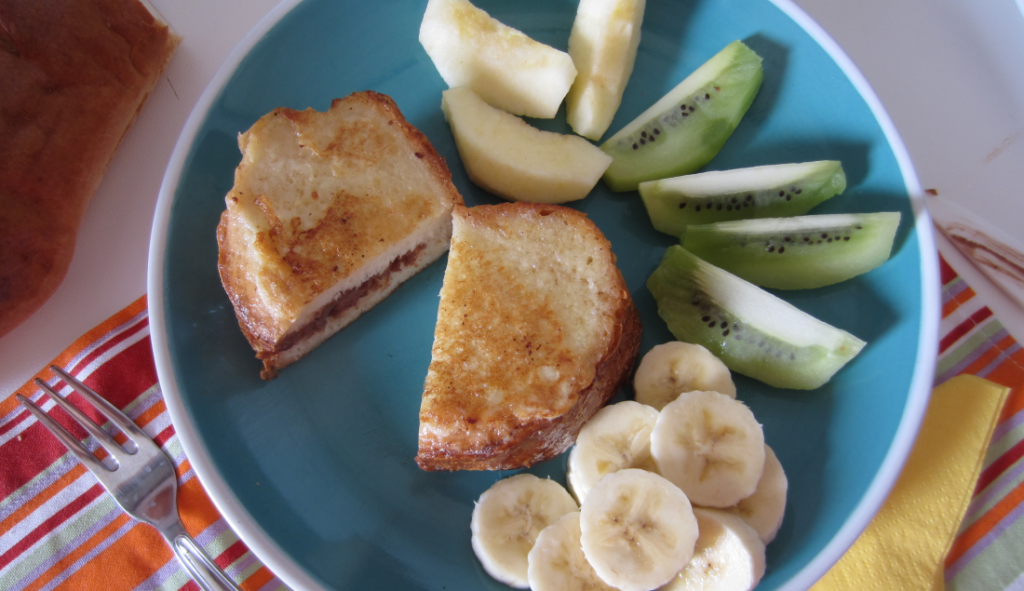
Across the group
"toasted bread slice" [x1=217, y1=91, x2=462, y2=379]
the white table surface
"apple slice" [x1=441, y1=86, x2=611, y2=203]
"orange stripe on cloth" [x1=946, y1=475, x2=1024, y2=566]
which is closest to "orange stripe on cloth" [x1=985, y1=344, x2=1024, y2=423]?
the white table surface

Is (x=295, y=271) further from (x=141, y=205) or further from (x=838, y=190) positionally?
(x=838, y=190)

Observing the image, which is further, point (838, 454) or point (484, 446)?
point (838, 454)

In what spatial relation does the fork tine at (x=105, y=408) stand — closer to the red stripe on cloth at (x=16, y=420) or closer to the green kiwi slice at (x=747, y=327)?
the red stripe on cloth at (x=16, y=420)

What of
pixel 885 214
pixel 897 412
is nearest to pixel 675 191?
pixel 885 214

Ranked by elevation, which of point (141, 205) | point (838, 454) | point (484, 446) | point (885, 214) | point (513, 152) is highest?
point (141, 205)

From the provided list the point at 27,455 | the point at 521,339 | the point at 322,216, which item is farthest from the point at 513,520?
the point at 27,455

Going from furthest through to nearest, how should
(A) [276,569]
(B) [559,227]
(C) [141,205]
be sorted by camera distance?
1. (C) [141,205]
2. (B) [559,227]
3. (A) [276,569]

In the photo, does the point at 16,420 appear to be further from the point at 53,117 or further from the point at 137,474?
the point at 53,117
